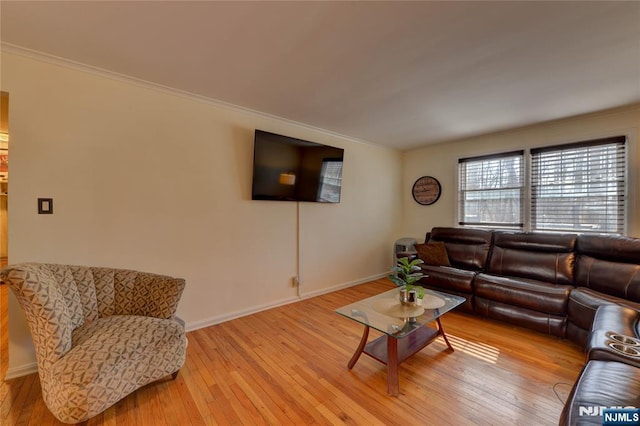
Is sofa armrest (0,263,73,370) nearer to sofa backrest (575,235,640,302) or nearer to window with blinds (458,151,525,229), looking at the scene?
sofa backrest (575,235,640,302)

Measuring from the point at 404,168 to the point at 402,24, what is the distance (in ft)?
11.9

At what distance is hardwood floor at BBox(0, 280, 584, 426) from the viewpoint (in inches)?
60.8

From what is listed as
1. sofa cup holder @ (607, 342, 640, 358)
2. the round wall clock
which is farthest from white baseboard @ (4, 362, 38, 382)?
the round wall clock

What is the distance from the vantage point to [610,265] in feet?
8.11

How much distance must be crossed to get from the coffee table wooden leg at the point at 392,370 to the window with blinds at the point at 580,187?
10.0 ft

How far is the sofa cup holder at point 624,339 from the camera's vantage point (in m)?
1.36

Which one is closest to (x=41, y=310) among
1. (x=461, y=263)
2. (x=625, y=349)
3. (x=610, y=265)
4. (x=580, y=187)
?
(x=625, y=349)

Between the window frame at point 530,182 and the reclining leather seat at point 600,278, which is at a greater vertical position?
the window frame at point 530,182

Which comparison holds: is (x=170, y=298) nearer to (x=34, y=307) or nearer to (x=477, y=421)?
(x=34, y=307)

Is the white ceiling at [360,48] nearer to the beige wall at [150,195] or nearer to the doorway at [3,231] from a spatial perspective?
the beige wall at [150,195]

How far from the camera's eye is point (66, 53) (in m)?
1.94

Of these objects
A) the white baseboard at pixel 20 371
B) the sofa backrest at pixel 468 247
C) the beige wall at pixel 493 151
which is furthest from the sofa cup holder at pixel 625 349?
the white baseboard at pixel 20 371

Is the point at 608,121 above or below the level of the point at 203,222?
above

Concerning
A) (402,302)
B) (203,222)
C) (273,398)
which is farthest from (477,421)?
(203,222)
